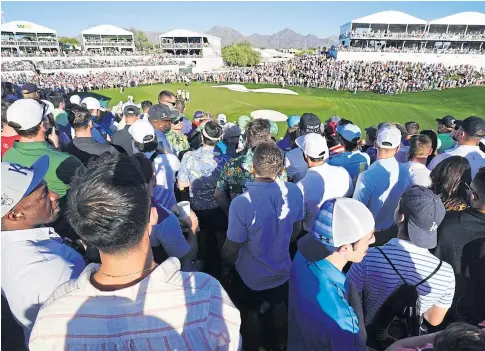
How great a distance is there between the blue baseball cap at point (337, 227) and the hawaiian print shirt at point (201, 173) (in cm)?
234

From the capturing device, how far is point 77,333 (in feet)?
4.29

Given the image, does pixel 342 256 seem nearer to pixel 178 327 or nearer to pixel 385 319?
pixel 385 319

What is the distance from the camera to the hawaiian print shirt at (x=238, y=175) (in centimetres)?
361

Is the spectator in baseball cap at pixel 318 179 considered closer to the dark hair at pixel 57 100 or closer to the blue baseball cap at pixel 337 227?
the blue baseball cap at pixel 337 227

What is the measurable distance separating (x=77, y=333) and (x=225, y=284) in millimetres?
2865

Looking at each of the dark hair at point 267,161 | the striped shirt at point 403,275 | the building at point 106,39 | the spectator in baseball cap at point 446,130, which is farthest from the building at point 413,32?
the striped shirt at point 403,275

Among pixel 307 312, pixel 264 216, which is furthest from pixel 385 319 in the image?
pixel 264 216

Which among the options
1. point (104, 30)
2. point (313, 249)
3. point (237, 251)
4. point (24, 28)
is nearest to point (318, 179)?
point (237, 251)

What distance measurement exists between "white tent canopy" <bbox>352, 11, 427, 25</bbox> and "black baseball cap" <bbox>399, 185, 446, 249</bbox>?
62282mm

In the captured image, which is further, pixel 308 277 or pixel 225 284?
pixel 225 284

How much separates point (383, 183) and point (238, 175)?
1.90m

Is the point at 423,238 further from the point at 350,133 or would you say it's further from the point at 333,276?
the point at 350,133

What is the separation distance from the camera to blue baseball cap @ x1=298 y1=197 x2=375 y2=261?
6.41 ft

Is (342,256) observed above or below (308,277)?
above
